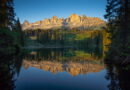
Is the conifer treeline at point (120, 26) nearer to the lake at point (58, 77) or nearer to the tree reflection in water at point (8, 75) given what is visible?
the lake at point (58, 77)

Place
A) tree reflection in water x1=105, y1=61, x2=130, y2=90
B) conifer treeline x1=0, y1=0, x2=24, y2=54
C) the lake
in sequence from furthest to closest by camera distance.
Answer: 1. conifer treeline x1=0, y1=0, x2=24, y2=54
2. the lake
3. tree reflection in water x1=105, y1=61, x2=130, y2=90

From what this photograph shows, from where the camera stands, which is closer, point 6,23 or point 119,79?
point 119,79

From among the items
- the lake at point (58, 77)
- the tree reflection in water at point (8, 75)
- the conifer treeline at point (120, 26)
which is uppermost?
the conifer treeline at point (120, 26)

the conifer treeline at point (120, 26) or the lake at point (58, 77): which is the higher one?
the conifer treeline at point (120, 26)

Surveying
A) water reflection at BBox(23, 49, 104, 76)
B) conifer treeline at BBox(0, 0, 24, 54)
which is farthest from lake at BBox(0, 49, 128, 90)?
conifer treeline at BBox(0, 0, 24, 54)

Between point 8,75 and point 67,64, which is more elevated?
point 8,75

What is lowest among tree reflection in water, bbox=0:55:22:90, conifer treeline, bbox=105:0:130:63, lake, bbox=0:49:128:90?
lake, bbox=0:49:128:90

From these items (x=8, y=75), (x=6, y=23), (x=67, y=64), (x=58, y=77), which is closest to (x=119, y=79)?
(x=58, y=77)

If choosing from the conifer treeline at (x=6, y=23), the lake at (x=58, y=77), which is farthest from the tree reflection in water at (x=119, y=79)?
the conifer treeline at (x=6, y=23)

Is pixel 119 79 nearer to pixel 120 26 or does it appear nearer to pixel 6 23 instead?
pixel 120 26

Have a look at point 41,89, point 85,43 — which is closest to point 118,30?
point 41,89

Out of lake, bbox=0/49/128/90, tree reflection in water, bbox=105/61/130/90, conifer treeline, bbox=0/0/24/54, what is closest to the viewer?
tree reflection in water, bbox=105/61/130/90

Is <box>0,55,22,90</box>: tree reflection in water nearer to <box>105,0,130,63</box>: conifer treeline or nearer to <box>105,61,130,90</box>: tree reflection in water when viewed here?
<box>105,61,130,90</box>: tree reflection in water

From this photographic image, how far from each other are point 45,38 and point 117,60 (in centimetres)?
14413
